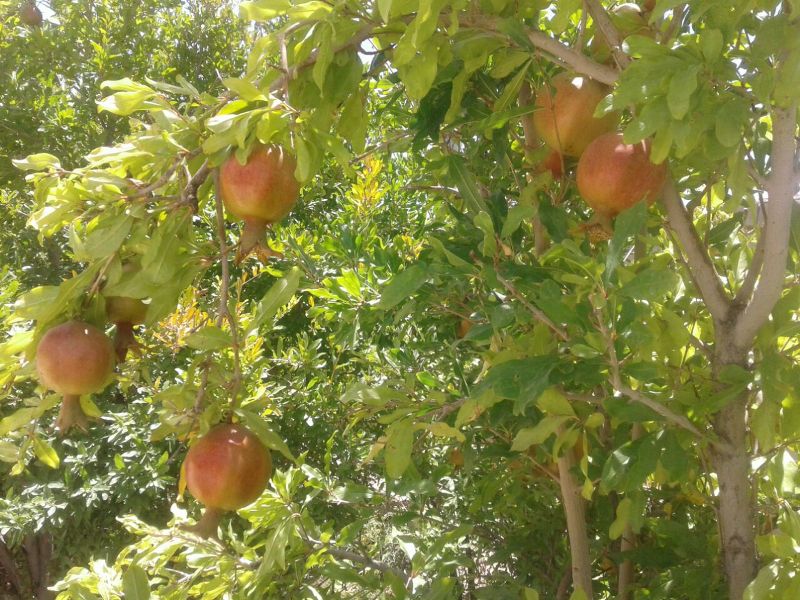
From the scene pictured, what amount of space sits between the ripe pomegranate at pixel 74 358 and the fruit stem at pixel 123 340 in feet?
0.19

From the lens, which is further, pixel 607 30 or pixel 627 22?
pixel 627 22

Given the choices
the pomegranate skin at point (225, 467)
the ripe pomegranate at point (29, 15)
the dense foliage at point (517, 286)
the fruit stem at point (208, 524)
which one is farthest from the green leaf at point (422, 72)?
the ripe pomegranate at point (29, 15)

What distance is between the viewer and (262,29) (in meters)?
3.57

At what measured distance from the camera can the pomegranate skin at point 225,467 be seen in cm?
83

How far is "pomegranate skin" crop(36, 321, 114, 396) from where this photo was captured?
2.59ft

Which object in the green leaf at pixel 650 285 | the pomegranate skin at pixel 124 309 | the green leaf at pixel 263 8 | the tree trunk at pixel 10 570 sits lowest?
the tree trunk at pixel 10 570

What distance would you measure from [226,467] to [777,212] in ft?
2.32

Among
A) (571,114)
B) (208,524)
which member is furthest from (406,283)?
(208,524)

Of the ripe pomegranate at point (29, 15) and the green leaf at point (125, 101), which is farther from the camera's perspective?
the ripe pomegranate at point (29, 15)

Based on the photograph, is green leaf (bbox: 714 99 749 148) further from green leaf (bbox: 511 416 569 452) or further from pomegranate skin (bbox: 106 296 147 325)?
pomegranate skin (bbox: 106 296 147 325)

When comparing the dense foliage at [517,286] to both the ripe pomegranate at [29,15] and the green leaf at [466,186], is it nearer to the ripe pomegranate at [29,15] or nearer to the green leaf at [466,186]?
the green leaf at [466,186]

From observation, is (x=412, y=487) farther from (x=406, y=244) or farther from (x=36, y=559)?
(x=36, y=559)

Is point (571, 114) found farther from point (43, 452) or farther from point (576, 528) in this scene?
point (43, 452)

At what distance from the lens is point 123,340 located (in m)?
0.91
